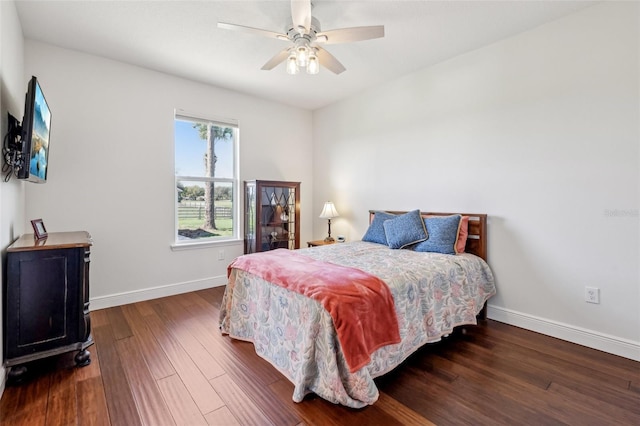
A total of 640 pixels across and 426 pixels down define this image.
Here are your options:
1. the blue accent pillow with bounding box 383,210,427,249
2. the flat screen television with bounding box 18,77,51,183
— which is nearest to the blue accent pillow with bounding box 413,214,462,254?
the blue accent pillow with bounding box 383,210,427,249

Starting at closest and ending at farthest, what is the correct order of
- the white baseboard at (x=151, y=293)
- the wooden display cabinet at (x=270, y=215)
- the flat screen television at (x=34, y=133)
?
the flat screen television at (x=34, y=133), the white baseboard at (x=151, y=293), the wooden display cabinet at (x=270, y=215)

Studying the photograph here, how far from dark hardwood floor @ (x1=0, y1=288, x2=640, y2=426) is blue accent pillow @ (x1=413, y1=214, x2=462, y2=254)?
0.78 m

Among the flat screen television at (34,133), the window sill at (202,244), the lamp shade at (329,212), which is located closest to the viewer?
the flat screen television at (34,133)

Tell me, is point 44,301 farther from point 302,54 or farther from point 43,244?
point 302,54

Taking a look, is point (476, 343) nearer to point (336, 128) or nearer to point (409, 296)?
point (409, 296)

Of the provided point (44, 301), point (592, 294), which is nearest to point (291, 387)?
point (44, 301)

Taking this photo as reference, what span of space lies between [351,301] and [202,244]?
2762mm

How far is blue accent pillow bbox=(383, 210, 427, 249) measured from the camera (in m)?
2.97

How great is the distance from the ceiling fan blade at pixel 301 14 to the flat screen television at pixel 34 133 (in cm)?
161

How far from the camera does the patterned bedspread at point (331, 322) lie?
1.62 metres

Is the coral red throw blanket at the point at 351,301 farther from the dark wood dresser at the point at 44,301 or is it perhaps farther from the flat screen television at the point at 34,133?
the flat screen television at the point at 34,133

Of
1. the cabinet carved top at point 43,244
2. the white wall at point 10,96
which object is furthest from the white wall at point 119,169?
the cabinet carved top at point 43,244

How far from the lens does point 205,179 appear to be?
3906 mm

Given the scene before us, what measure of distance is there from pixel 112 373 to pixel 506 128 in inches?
147
